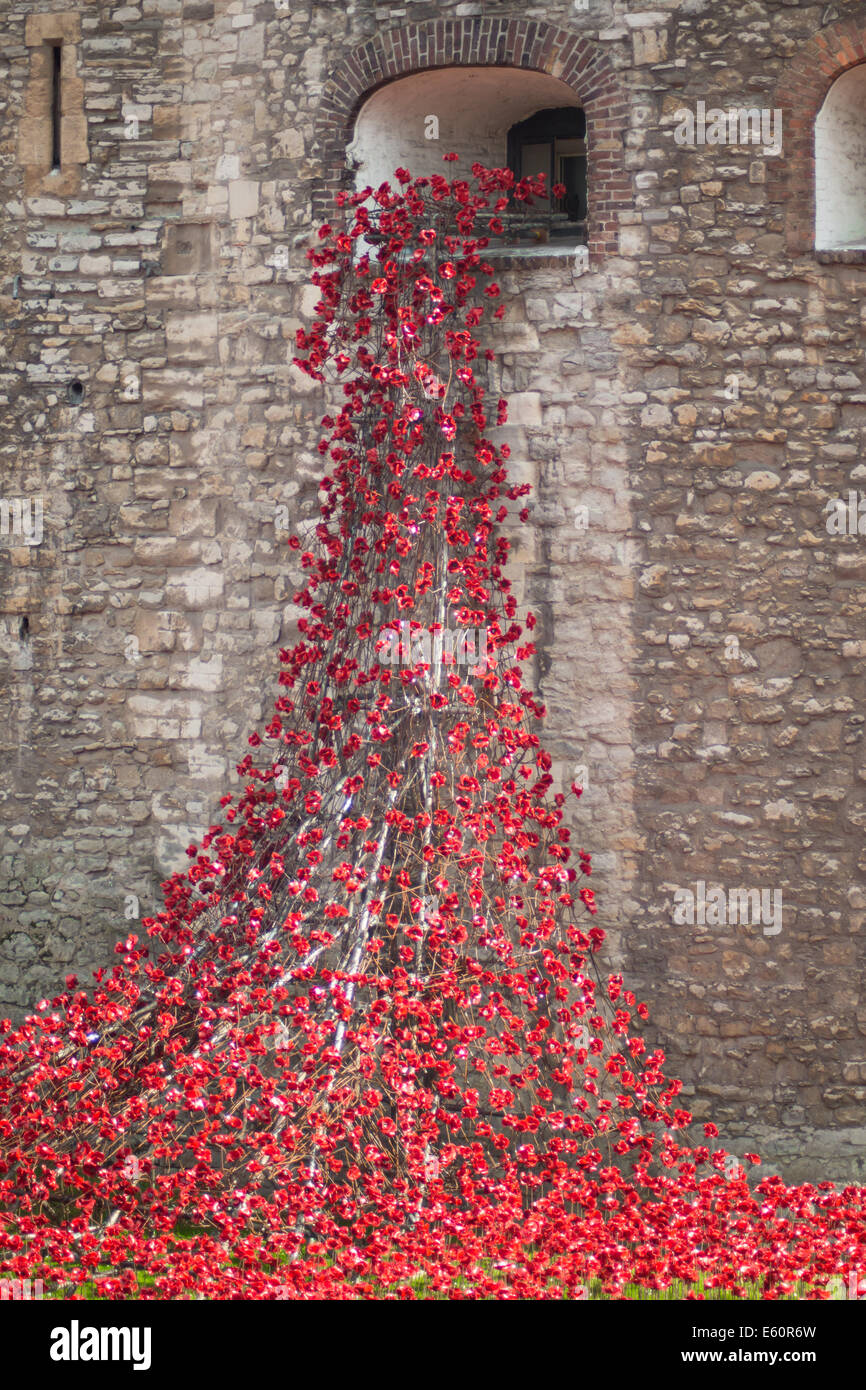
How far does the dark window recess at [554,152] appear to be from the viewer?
7.05m

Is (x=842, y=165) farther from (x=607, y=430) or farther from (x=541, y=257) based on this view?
(x=607, y=430)

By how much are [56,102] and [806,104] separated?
11.2 feet

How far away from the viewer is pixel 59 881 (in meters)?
7.20

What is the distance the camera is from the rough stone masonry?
6.25 meters

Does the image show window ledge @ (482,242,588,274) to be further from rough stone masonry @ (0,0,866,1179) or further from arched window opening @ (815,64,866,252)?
arched window opening @ (815,64,866,252)

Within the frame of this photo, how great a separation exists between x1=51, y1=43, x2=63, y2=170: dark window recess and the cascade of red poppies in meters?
1.49

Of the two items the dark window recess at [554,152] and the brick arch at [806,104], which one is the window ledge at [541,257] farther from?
the brick arch at [806,104]

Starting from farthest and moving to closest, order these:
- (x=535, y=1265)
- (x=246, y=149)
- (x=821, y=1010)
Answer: (x=246, y=149), (x=821, y=1010), (x=535, y=1265)

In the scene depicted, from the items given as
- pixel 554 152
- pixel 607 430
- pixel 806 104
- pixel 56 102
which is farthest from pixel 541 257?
pixel 56 102

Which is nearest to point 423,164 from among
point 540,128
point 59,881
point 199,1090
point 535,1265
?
point 540,128

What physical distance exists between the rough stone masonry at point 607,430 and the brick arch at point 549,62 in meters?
0.01

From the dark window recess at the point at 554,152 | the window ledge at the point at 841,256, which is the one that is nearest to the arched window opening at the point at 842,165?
the window ledge at the point at 841,256

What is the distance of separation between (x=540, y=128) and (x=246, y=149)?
4.55 ft

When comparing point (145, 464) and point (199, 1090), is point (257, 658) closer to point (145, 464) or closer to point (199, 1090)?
point (145, 464)
